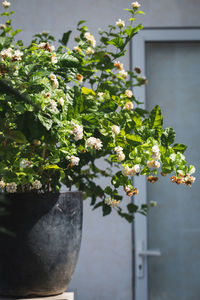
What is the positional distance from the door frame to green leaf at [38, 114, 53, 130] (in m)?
1.39

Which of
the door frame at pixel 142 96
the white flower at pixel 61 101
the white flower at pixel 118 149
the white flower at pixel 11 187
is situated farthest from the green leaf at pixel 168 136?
the door frame at pixel 142 96

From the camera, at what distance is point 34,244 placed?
919 millimetres

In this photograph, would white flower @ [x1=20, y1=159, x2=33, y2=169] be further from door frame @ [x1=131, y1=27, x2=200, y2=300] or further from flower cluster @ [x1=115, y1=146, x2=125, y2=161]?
door frame @ [x1=131, y1=27, x2=200, y2=300]

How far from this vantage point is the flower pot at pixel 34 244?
36.2 inches

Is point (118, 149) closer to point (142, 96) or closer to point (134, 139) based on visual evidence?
point (134, 139)

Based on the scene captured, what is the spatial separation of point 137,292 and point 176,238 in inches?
13.8

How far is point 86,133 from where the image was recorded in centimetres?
97

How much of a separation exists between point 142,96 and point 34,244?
1.50 m

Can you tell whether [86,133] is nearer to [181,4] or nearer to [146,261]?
[146,261]

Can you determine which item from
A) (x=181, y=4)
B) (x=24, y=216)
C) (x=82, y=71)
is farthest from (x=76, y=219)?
(x=181, y=4)

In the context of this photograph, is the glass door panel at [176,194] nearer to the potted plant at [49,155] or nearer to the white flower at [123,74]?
the white flower at [123,74]

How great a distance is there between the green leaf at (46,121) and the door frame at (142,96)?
139cm

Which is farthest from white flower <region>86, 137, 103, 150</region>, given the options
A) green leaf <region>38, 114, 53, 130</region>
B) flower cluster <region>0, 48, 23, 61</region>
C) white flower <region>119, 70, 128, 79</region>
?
white flower <region>119, 70, 128, 79</region>

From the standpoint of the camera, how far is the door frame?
2.19 meters
